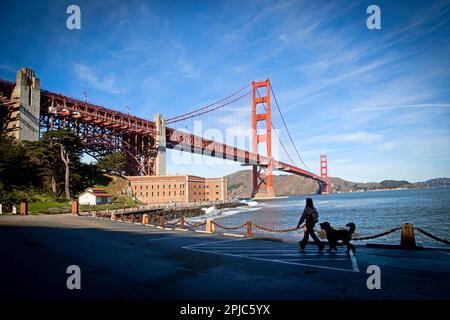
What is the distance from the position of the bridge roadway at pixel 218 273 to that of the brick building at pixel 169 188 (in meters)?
68.4

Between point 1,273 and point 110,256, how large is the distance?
2.92 metres

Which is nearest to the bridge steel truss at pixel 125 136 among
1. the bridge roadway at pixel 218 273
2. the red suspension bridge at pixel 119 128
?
the red suspension bridge at pixel 119 128

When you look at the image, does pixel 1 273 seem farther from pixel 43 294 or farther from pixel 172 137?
pixel 172 137

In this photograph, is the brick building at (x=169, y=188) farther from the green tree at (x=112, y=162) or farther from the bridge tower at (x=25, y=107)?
the bridge tower at (x=25, y=107)

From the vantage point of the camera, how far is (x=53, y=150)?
5325 cm

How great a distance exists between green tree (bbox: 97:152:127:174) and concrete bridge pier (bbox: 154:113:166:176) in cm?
927

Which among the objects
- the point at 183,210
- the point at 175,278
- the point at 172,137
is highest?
the point at 172,137

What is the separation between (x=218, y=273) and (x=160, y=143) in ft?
247

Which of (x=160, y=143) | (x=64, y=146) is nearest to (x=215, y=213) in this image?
(x=160, y=143)

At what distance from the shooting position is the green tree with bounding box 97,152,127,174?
2844 inches

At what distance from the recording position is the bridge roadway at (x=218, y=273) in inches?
223

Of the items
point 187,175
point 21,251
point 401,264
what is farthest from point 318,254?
point 187,175

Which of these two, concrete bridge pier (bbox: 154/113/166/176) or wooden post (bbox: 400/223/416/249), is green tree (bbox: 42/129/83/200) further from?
wooden post (bbox: 400/223/416/249)

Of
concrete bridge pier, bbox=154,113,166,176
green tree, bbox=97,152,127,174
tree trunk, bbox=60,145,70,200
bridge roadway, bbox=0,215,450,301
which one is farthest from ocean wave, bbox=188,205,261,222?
bridge roadway, bbox=0,215,450,301
